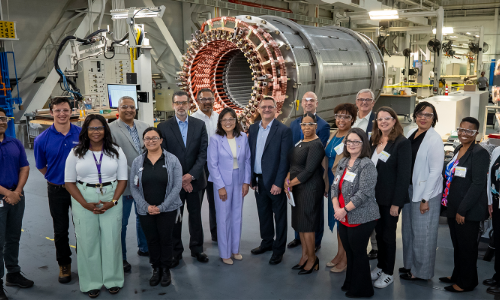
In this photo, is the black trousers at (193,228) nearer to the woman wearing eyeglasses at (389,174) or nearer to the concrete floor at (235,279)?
the concrete floor at (235,279)

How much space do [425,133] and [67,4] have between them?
1008 cm

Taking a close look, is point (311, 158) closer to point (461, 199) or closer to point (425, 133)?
point (425, 133)

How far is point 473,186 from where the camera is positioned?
2867mm

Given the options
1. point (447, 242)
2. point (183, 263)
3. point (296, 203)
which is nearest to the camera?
point (296, 203)

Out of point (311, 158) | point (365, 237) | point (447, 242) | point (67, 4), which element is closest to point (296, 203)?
point (311, 158)

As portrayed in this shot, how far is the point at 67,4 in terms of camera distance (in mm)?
10430

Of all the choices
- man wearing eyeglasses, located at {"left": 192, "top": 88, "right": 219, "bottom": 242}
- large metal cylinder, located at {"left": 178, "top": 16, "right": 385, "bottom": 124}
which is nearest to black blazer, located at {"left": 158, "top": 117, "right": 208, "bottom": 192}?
man wearing eyeglasses, located at {"left": 192, "top": 88, "right": 219, "bottom": 242}

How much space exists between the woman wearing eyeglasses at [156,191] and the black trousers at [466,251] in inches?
81.5

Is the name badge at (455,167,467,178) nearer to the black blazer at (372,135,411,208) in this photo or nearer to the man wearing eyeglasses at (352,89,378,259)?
the black blazer at (372,135,411,208)

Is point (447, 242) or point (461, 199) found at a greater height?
point (461, 199)

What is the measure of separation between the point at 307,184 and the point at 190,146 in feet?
3.45

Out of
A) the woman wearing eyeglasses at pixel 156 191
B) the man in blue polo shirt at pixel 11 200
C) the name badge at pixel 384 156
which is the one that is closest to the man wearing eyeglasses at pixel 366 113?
the name badge at pixel 384 156

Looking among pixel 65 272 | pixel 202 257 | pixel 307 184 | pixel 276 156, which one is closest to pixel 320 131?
pixel 276 156

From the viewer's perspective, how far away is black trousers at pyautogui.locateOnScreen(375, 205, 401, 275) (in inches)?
119
